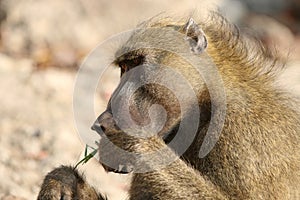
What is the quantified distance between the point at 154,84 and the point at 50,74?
3.94 meters

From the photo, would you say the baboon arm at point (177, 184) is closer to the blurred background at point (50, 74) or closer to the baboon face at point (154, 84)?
the baboon face at point (154, 84)

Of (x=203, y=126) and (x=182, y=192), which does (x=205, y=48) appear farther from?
(x=182, y=192)

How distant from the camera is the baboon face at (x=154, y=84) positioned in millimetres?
4828

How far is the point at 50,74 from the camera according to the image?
28.9ft

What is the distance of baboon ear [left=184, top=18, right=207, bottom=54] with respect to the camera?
5074 millimetres

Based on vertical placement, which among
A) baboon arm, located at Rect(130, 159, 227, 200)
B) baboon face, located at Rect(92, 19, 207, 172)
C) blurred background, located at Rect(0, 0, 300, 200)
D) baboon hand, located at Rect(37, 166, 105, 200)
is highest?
blurred background, located at Rect(0, 0, 300, 200)

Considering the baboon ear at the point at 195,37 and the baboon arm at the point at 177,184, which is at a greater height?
A: the baboon ear at the point at 195,37

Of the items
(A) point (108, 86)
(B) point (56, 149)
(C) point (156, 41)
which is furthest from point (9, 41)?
(C) point (156, 41)

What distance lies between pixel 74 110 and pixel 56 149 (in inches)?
38.9

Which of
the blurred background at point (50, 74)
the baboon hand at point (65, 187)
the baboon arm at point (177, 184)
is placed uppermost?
the blurred background at point (50, 74)

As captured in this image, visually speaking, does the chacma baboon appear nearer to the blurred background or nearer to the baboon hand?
the baboon hand

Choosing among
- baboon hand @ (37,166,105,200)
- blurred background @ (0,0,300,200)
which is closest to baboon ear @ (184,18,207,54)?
blurred background @ (0,0,300,200)

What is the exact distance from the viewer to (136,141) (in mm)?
4617

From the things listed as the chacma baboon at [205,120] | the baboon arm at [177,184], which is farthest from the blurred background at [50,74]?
the baboon arm at [177,184]
